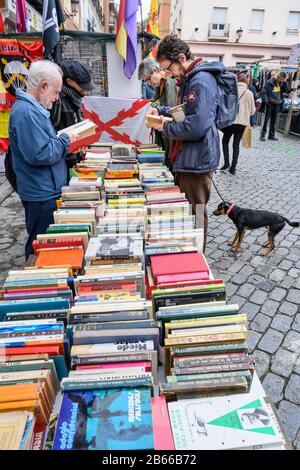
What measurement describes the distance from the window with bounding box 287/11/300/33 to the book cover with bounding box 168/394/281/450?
113 feet

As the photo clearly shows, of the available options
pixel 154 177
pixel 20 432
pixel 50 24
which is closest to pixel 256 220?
pixel 154 177

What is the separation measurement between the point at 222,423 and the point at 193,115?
6.96 ft

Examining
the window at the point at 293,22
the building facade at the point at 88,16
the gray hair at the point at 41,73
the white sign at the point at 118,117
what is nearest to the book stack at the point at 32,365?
the gray hair at the point at 41,73

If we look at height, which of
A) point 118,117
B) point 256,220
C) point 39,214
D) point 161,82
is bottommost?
point 256,220

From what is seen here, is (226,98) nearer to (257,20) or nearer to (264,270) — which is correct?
(264,270)

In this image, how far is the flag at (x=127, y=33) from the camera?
477cm

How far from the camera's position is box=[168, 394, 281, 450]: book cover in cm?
93

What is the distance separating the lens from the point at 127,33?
16.1 ft

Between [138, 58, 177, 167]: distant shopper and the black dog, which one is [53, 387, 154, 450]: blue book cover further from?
[138, 58, 177, 167]: distant shopper

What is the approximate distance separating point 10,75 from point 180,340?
20.0ft

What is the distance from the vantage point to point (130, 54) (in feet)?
16.8

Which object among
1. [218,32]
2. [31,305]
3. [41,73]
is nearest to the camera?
[31,305]

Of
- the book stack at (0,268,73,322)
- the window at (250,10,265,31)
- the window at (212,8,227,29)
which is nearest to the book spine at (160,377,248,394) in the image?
the book stack at (0,268,73,322)
